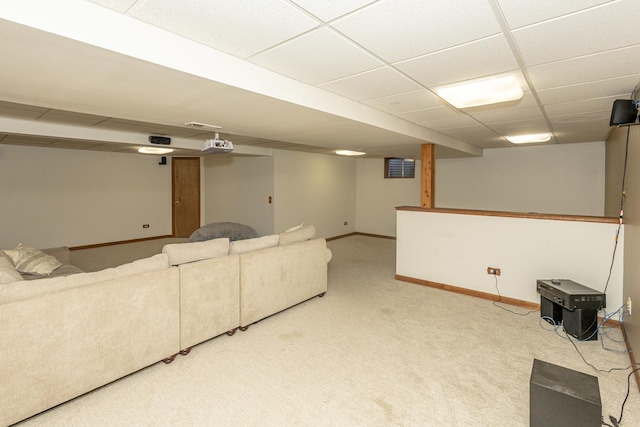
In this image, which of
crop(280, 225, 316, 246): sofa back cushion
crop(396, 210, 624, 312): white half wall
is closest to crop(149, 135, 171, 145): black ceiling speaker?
crop(280, 225, 316, 246): sofa back cushion

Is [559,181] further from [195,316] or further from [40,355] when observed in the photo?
[40,355]

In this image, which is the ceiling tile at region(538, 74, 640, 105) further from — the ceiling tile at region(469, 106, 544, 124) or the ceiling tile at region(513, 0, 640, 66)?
the ceiling tile at region(513, 0, 640, 66)

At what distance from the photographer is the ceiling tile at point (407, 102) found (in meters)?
2.98

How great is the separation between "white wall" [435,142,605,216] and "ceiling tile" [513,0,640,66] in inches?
207

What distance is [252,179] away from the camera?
737 cm

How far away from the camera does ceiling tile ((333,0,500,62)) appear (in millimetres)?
1536

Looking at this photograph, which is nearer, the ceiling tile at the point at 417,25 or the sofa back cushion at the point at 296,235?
the ceiling tile at the point at 417,25

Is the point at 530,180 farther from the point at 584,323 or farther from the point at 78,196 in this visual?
the point at 78,196

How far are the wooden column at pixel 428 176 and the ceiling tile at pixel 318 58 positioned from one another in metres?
2.97

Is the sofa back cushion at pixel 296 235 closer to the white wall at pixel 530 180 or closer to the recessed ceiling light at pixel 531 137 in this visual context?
the recessed ceiling light at pixel 531 137

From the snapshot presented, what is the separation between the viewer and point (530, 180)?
666 cm

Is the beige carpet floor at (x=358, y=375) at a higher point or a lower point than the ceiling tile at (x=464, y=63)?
lower

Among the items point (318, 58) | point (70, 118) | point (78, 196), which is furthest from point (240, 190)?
point (318, 58)

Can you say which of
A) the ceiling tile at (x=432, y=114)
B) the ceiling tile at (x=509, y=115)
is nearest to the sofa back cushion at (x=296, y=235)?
the ceiling tile at (x=432, y=114)
